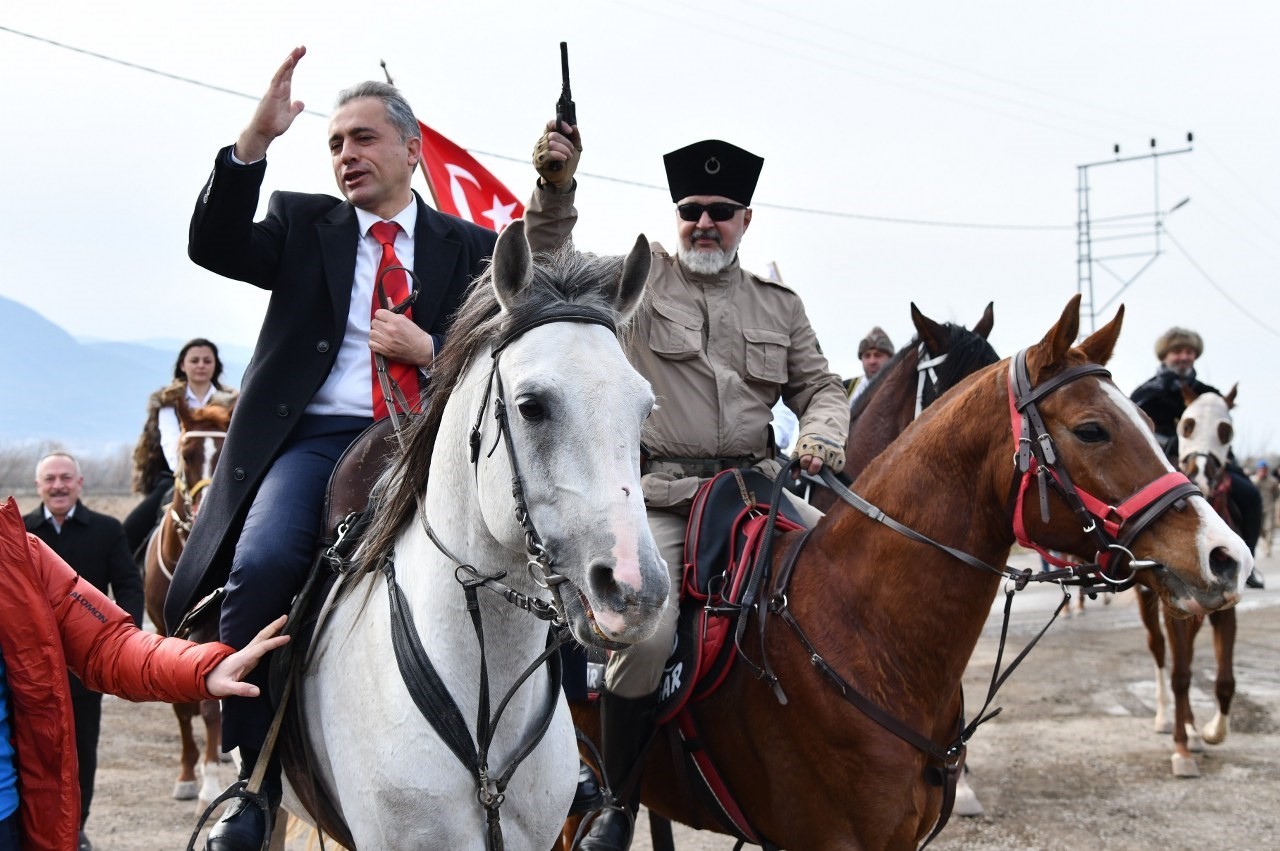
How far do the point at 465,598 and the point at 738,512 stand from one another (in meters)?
1.65

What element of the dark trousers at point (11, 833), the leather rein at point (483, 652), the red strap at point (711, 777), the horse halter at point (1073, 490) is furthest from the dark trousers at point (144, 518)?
the horse halter at point (1073, 490)

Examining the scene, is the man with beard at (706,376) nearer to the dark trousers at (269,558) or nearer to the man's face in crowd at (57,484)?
the dark trousers at (269,558)

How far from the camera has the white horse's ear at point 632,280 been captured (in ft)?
8.63

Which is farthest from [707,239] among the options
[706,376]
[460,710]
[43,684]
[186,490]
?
[186,490]

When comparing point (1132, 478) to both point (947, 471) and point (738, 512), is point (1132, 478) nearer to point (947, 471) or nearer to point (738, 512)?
point (947, 471)

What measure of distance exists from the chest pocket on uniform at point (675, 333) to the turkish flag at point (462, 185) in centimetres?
485

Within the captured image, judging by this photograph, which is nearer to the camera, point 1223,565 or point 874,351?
point 1223,565

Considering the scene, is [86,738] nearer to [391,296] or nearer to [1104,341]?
[391,296]

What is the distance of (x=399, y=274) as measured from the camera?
3322mm

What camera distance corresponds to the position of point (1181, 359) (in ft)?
28.2

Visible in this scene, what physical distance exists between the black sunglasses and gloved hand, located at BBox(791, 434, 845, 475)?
3.34ft

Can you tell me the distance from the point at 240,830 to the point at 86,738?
394cm

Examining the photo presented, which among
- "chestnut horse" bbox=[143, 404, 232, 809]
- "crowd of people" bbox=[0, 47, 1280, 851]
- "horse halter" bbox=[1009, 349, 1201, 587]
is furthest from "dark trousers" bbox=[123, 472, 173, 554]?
"horse halter" bbox=[1009, 349, 1201, 587]

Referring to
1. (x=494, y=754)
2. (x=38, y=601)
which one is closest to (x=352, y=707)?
(x=494, y=754)
